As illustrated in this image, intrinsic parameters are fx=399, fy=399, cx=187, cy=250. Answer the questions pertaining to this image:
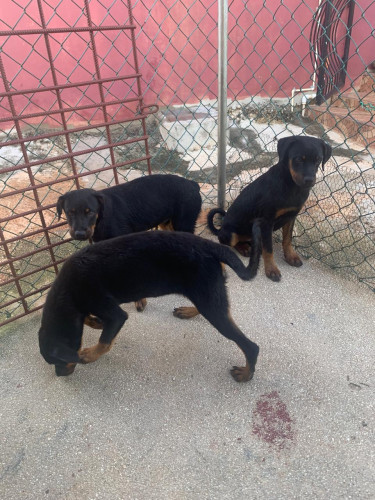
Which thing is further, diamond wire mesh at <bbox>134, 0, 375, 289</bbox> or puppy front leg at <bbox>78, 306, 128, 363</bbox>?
diamond wire mesh at <bbox>134, 0, 375, 289</bbox>

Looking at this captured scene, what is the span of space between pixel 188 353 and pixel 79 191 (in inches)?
52.2

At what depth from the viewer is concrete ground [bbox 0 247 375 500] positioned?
183 centimetres

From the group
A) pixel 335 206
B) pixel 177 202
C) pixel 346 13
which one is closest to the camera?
pixel 177 202

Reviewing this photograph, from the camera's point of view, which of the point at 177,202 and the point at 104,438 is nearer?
the point at 104,438

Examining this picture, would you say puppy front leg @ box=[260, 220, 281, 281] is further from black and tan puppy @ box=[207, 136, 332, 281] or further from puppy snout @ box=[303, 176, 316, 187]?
puppy snout @ box=[303, 176, 316, 187]

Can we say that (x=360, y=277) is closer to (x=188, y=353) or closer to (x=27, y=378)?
(x=188, y=353)

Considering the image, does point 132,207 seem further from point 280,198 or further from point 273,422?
point 273,422

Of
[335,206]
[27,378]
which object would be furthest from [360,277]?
[27,378]

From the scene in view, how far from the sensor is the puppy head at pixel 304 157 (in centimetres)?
274

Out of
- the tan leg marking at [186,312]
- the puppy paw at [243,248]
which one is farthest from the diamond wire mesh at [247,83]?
the tan leg marking at [186,312]

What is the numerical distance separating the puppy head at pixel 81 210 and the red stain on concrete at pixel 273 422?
154 cm

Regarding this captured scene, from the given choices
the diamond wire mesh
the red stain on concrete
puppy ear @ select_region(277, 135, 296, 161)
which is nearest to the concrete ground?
the red stain on concrete

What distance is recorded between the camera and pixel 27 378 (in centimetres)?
241

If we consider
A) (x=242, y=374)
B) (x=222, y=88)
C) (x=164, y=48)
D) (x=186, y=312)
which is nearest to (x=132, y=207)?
(x=186, y=312)
